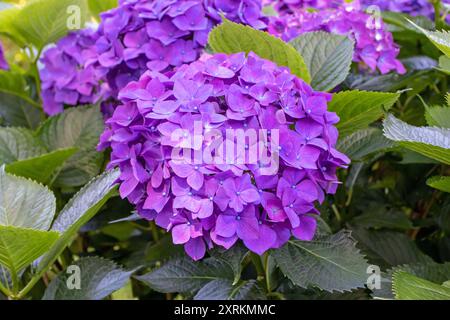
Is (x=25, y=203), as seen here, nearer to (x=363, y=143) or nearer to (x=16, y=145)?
(x=16, y=145)

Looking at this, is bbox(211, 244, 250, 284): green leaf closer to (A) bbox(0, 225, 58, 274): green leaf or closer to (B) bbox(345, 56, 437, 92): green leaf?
(A) bbox(0, 225, 58, 274): green leaf

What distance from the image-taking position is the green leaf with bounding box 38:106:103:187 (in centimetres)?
139

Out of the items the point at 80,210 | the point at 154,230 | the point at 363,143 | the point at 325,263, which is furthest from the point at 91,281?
the point at 363,143

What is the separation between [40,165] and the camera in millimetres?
1249

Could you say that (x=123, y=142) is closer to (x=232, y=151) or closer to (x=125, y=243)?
(x=232, y=151)

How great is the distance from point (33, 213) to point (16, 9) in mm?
565

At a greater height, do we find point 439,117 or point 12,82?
point 439,117

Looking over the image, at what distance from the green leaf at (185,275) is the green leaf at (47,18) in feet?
1.96

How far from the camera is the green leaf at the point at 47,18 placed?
4.71 feet

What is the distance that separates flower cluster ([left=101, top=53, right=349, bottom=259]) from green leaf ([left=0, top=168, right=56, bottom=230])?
0.44 ft

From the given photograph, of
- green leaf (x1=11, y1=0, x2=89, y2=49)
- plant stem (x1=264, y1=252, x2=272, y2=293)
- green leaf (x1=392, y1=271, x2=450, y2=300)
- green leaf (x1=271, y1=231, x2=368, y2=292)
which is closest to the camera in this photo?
green leaf (x1=392, y1=271, x2=450, y2=300)

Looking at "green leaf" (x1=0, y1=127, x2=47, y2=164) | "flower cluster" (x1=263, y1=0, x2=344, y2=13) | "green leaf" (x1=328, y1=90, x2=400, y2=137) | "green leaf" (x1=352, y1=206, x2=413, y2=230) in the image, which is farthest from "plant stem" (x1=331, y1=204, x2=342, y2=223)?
"green leaf" (x1=0, y1=127, x2=47, y2=164)

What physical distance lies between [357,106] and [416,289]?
314mm

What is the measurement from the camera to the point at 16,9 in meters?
1.44
